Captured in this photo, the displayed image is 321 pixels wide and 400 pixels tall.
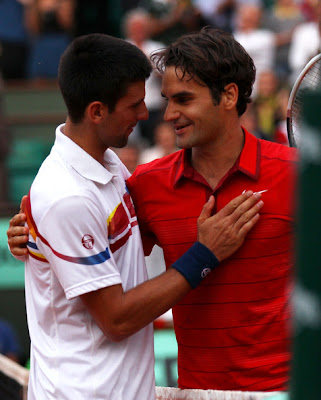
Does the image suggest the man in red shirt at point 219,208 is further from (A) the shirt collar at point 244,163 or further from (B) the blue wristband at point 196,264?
(B) the blue wristband at point 196,264

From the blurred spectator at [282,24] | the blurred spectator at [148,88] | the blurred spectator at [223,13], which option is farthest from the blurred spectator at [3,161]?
the blurred spectator at [282,24]

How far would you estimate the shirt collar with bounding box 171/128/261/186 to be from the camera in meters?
2.77

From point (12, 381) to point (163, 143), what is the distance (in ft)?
11.4

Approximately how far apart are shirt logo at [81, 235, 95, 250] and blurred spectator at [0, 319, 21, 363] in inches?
175

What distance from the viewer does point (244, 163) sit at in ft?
9.14

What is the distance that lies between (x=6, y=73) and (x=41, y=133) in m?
0.90

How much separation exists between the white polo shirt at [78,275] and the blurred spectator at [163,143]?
4354mm

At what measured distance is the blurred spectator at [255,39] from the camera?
784 centimetres

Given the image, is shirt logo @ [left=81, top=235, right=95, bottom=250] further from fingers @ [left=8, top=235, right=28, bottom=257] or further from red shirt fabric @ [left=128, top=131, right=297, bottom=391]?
red shirt fabric @ [left=128, top=131, right=297, bottom=391]

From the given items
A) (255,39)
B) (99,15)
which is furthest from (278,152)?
(99,15)

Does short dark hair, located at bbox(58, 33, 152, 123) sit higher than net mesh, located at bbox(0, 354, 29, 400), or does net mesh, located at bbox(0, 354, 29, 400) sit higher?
short dark hair, located at bbox(58, 33, 152, 123)

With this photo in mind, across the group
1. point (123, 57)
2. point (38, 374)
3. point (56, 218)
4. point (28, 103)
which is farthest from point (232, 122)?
point (28, 103)

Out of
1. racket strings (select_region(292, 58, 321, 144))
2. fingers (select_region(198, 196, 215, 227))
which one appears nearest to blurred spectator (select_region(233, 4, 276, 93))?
racket strings (select_region(292, 58, 321, 144))

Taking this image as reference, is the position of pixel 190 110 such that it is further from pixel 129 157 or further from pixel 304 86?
pixel 129 157
